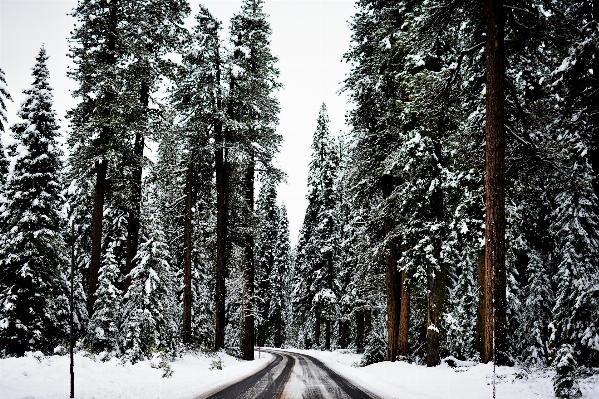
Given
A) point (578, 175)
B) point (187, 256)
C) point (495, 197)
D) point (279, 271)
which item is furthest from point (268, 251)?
point (495, 197)

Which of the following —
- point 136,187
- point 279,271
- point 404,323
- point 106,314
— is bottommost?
point 279,271

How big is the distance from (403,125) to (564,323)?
9245mm

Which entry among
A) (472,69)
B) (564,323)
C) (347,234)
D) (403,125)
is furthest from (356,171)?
(347,234)

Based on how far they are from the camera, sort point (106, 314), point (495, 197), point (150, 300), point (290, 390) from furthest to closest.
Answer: point (106, 314)
point (150, 300)
point (290, 390)
point (495, 197)

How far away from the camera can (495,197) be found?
977 centimetres

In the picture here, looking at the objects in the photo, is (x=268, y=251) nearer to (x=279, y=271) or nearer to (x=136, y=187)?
(x=279, y=271)

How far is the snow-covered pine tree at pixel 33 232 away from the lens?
1733cm

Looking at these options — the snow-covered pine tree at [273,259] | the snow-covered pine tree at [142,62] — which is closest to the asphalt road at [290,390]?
the snow-covered pine tree at [142,62]

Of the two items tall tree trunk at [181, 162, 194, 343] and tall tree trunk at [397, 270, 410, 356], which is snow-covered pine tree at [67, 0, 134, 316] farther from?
tall tree trunk at [397, 270, 410, 356]

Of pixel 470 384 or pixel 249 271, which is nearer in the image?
pixel 470 384

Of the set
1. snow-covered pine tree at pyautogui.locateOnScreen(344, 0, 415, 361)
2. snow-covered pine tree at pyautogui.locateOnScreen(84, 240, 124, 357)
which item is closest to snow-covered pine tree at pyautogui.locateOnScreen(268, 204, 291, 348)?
snow-covered pine tree at pyautogui.locateOnScreen(84, 240, 124, 357)

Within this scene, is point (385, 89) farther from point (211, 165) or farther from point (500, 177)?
point (211, 165)

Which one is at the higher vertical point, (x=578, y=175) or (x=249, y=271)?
(x=578, y=175)

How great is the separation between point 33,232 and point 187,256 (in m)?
7.26
